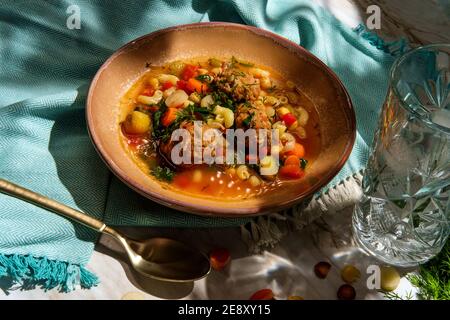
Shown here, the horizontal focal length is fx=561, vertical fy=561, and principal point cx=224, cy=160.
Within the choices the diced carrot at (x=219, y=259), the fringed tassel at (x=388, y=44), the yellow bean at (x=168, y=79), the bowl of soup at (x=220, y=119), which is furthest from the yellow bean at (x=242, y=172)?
the fringed tassel at (x=388, y=44)

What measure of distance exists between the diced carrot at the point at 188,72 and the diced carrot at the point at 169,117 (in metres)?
0.25

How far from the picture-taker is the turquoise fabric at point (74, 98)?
1669mm

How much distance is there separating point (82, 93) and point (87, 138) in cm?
20

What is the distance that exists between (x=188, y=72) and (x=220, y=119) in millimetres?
308

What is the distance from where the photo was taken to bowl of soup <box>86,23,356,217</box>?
5.75 feet

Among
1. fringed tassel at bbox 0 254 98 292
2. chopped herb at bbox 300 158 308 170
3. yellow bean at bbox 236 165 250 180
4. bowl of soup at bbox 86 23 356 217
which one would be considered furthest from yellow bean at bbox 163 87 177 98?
fringed tassel at bbox 0 254 98 292

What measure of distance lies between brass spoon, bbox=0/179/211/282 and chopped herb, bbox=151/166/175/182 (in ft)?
0.66

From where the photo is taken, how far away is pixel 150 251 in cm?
167

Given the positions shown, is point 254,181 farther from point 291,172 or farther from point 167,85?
point 167,85

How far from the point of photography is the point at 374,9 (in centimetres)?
261

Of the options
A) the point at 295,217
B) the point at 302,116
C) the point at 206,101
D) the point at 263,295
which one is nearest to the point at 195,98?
the point at 206,101

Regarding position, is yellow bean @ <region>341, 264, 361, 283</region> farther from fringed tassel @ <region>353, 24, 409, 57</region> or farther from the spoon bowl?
fringed tassel @ <region>353, 24, 409, 57</region>
